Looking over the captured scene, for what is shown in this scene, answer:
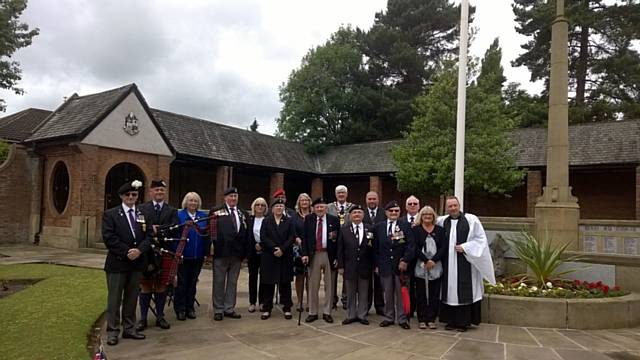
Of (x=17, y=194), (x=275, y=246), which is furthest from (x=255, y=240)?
(x=17, y=194)

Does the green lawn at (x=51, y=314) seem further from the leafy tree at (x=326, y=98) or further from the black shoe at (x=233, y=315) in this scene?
the leafy tree at (x=326, y=98)

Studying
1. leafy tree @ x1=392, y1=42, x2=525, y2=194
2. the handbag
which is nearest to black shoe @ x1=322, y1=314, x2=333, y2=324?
the handbag

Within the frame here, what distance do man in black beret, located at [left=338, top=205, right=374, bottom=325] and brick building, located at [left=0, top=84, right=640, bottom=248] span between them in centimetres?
1213

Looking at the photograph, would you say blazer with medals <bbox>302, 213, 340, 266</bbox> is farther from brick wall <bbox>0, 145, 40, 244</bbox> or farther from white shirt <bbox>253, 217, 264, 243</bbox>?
brick wall <bbox>0, 145, 40, 244</bbox>

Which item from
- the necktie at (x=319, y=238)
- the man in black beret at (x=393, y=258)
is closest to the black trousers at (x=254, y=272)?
the necktie at (x=319, y=238)

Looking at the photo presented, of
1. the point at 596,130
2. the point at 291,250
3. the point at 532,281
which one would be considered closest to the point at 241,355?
the point at 291,250

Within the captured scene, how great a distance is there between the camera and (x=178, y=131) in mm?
21688

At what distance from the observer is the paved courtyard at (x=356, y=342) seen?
5.26 m

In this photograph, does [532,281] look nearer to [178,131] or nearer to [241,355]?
[241,355]

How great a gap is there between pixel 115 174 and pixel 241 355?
54.2 ft

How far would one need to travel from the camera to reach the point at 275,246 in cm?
700

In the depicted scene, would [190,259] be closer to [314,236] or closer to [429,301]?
[314,236]

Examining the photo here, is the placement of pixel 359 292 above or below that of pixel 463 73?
below

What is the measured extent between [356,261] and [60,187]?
14888 mm
